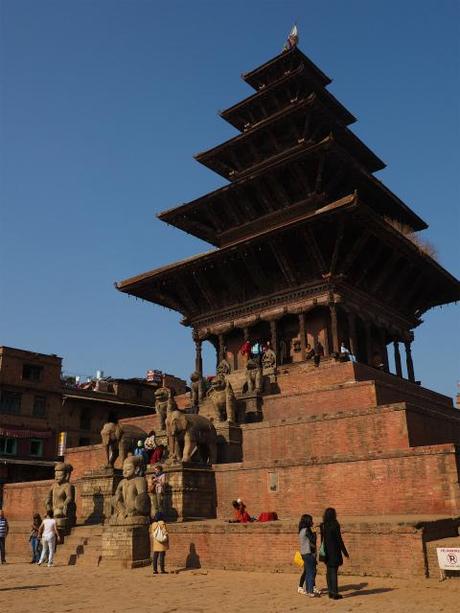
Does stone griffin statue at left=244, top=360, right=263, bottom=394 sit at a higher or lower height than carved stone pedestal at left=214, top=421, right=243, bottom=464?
higher

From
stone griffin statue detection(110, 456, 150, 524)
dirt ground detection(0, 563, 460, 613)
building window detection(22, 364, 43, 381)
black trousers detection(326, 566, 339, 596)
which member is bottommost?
dirt ground detection(0, 563, 460, 613)

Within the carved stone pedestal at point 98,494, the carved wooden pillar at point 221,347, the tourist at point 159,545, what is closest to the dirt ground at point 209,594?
the tourist at point 159,545

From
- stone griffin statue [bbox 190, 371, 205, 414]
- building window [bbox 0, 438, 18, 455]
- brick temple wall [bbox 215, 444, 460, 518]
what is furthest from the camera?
building window [bbox 0, 438, 18, 455]

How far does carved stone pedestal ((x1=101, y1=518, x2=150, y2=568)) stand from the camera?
1312cm

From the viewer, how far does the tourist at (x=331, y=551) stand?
29.3 feet

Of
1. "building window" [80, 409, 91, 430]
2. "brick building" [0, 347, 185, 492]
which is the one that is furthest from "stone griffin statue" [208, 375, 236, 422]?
"building window" [80, 409, 91, 430]

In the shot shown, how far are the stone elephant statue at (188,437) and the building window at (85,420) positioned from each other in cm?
3403

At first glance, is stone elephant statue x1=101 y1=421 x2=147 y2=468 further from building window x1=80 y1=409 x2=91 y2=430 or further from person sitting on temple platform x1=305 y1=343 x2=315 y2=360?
building window x1=80 y1=409 x2=91 y2=430

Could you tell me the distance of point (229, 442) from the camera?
1812 cm

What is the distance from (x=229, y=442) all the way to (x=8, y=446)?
99.2 feet

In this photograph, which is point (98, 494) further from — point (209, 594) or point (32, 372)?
point (32, 372)

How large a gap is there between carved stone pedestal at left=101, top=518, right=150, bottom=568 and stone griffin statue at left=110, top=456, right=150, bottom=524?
0.42 feet

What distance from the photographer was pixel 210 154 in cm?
3341

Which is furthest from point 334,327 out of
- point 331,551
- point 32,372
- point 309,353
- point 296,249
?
point 32,372
